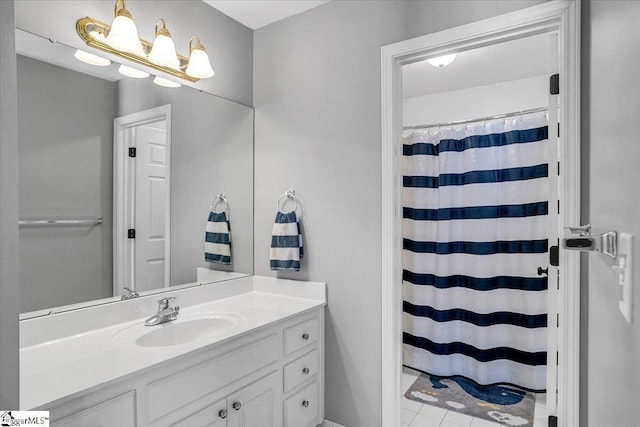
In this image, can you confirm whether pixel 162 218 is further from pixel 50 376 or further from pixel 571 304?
pixel 571 304

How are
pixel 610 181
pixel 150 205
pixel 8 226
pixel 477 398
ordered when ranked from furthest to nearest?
pixel 477 398 < pixel 150 205 < pixel 610 181 < pixel 8 226

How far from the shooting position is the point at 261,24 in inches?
91.1

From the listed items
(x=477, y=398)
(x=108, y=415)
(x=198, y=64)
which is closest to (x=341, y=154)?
(x=198, y=64)

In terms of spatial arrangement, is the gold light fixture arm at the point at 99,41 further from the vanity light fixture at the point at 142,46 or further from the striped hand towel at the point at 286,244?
the striped hand towel at the point at 286,244

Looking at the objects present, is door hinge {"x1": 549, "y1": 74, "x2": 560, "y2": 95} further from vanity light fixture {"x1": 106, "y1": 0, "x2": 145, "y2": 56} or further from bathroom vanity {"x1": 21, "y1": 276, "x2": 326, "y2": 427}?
vanity light fixture {"x1": 106, "y1": 0, "x2": 145, "y2": 56}

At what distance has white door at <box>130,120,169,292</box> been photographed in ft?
5.84

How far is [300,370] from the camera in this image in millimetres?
1882

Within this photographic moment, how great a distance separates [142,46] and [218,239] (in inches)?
43.1

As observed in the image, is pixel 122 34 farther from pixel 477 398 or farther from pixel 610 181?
pixel 477 398

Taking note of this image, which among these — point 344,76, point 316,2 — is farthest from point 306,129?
point 316,2

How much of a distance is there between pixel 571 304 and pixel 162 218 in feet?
6.32

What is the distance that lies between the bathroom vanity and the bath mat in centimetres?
94

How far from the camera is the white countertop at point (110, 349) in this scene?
103 cm

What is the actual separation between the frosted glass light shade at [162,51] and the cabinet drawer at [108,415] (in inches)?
57.6
